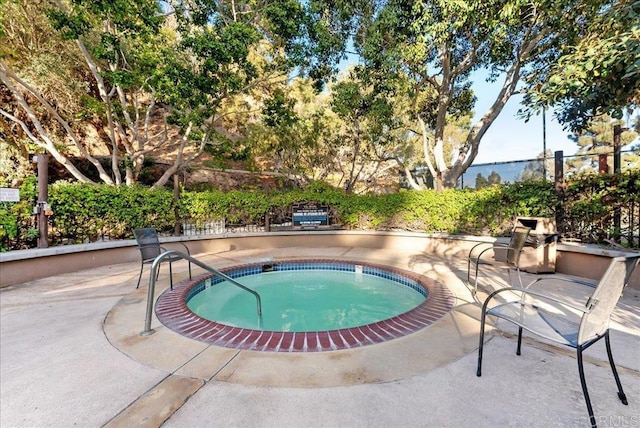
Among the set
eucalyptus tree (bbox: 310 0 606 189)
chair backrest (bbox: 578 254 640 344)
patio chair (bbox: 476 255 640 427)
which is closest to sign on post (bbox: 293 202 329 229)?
eucalyptus tree (bbox: 310 0 606 189)

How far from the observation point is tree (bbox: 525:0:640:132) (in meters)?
3.30

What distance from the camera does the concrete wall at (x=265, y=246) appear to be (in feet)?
14.9

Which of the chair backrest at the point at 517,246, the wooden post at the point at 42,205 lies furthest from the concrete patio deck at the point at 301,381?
the wooden post at the point at 42,205

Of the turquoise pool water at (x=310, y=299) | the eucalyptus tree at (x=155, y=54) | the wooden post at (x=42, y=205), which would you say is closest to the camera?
the turquoise pool water at (x=310, y=299)

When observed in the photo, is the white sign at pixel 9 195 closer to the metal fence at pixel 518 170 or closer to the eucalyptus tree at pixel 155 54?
the eucalyptus tree at pixel 155 54

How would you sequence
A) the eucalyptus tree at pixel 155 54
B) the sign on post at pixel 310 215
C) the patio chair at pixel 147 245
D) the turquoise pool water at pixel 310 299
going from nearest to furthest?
the turquoise pool water at pixel 310 299 → the patio chair at pixel 147 245 → the eucalyptus tree at pixel 155 54 → the sign on post at pixel 310 215

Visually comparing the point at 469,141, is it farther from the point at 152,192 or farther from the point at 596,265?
the point at 152,192

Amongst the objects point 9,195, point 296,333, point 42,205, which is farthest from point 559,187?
point 9,195

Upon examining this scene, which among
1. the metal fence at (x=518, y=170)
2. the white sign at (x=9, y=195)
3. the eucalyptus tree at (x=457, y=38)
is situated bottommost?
the white sign at (x=9, y=195)

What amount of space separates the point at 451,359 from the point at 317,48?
9.14 m

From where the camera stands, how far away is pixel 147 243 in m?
4.57

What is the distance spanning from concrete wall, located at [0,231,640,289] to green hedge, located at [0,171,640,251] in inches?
15.9

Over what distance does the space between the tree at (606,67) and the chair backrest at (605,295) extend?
8.90 ft

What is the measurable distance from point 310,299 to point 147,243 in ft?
9.32
